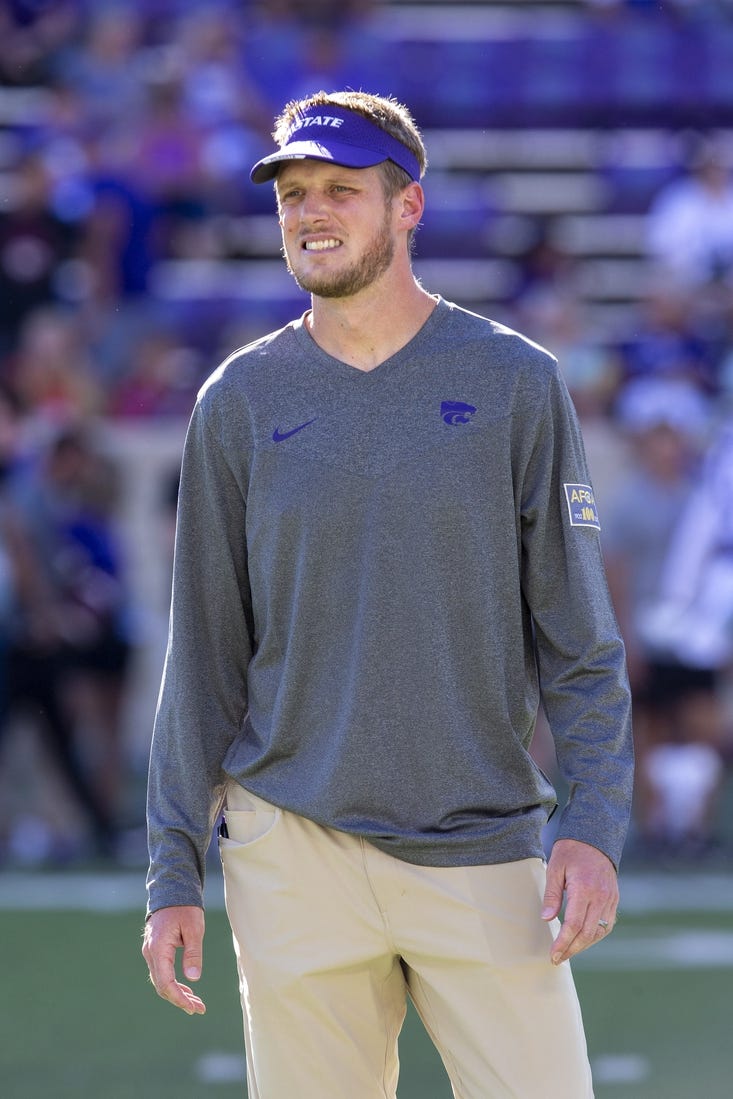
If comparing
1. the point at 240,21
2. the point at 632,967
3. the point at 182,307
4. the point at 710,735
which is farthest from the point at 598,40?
the point at 632,967

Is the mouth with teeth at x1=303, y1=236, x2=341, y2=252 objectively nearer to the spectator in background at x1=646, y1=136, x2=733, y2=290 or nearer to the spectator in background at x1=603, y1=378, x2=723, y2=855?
the spectator in background at x1=603, y1=378, x2=723, y2=855

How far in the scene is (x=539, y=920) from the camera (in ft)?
8.27

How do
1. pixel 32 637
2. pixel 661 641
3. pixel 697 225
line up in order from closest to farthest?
1. pixel 32 637
2. pixel 661 641
3. pixel 697 225

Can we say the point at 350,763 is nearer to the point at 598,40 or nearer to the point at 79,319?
the point at 79,319

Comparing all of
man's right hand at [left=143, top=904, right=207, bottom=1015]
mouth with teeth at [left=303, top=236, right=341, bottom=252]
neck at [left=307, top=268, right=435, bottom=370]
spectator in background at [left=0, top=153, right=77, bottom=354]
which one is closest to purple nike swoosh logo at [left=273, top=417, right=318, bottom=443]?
neck at [left=307, top=268, right=435, bottom=370]

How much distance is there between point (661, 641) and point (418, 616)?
5.97m

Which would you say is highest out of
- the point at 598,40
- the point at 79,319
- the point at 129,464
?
the point at 598,40

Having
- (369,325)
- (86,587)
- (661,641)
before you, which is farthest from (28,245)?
(369,325)

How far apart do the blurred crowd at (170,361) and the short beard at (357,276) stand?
17.5ft

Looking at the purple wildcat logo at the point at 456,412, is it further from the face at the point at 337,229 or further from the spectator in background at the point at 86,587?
the spectator in background at the point at 86,587

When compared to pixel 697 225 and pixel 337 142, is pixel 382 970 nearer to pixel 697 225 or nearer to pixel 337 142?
pixel 337 142

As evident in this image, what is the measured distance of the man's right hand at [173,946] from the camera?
99.2 inches

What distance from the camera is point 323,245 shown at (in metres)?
2.60

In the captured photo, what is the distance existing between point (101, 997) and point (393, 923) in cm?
313
